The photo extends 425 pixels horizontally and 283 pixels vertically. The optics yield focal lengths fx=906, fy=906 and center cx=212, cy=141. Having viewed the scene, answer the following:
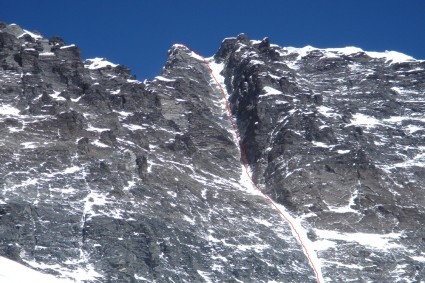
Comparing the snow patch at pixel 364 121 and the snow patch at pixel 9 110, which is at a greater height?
the snow patch at pixel 364 121

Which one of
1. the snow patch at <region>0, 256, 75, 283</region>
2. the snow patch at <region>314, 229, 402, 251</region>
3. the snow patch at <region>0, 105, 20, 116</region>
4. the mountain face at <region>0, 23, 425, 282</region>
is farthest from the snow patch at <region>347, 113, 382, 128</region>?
the snow patch at <region>0, 256, 75, 283</region>

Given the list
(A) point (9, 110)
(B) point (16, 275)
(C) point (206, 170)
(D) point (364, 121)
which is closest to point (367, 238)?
(C) point (206, 170)

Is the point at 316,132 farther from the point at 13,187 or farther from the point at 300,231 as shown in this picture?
the point at 13,187

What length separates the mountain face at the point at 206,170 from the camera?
101625mm

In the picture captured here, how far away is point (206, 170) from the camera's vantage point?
131875mm

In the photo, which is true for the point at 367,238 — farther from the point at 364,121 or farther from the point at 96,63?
the point at 96,63

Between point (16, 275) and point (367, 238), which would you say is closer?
point (16, 275)

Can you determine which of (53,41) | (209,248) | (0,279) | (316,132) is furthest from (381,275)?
(53,41)

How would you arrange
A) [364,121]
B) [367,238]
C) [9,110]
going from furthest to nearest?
[364,121] < [9,110] < [367,238]

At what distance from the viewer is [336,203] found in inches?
4872

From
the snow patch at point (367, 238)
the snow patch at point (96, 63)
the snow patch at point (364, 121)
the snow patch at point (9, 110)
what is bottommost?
the snow patch at point (367, 238)

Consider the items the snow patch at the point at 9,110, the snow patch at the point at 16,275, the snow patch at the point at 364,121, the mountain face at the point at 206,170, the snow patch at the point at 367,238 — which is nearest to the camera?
the snow patch at the point at 16,275

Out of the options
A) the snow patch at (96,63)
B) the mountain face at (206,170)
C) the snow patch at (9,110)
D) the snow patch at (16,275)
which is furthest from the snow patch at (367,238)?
the snow patch at (96,63)

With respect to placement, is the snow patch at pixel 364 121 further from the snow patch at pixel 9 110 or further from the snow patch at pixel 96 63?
the snow patch at pixel 9 110
